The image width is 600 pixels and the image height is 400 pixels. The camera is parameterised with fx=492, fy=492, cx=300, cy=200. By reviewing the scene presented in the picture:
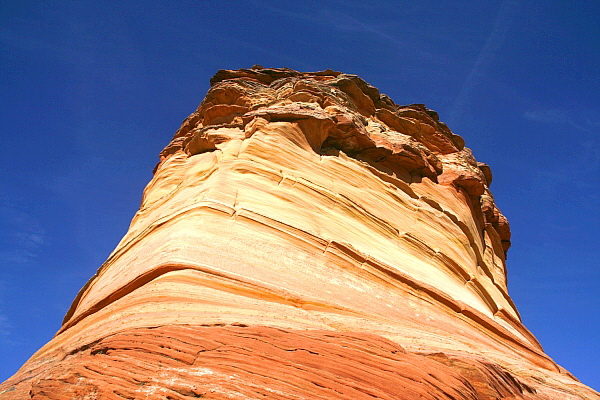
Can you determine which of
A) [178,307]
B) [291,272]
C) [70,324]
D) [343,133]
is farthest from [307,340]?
[343,133]

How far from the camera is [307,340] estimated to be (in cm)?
670

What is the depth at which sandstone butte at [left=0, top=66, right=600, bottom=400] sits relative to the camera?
19.6ft

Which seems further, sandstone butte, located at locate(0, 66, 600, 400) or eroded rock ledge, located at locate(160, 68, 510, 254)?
eroded rock ledge, located at locate(160, 68, 510, 254)

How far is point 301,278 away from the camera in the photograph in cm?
1066

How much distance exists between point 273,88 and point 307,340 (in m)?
18.2

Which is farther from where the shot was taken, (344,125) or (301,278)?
(344,125)

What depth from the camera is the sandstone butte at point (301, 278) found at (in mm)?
5969

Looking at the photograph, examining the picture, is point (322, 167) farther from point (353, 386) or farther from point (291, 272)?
point (353, 386)

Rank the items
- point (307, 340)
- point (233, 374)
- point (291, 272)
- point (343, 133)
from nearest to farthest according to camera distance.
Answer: point (233, 374), point (307, 340), point (291, 272), point (343, 133)

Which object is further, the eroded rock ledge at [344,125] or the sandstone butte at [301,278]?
the eroded rock ledge at [344,125]

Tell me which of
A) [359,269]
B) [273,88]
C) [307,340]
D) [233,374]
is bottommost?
[233,374]

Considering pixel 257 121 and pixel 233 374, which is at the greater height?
pixel 257 121

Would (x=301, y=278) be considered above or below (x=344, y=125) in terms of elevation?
below

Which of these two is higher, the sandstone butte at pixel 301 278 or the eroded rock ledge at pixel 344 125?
the eroded rock ledge at pixel 344 125
